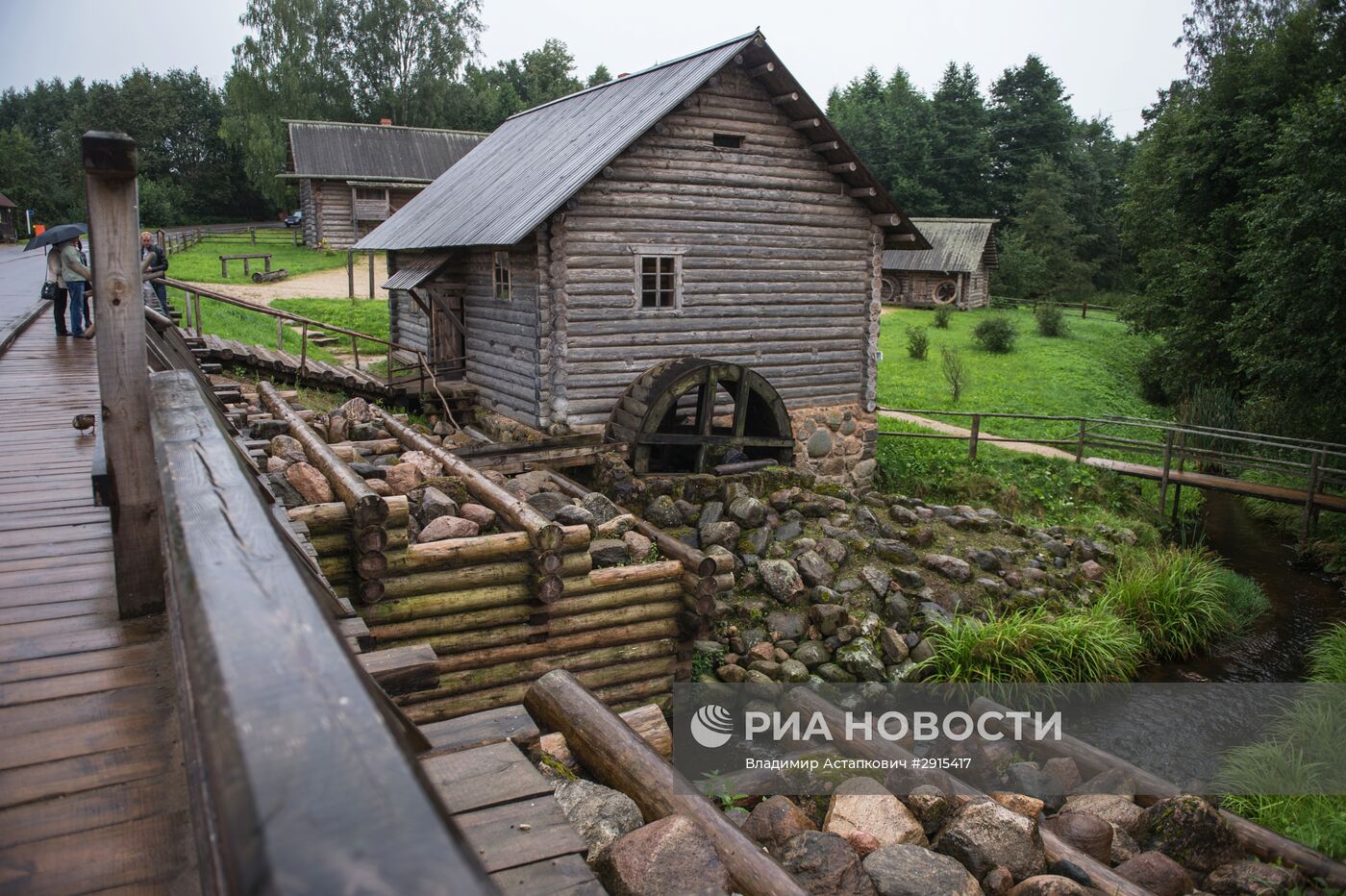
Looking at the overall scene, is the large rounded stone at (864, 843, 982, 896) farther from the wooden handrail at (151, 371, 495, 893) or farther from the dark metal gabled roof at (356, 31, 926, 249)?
the dark metal gabled roof at (356, 31, 926, 249)

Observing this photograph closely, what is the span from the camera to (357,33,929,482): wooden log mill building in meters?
12.9

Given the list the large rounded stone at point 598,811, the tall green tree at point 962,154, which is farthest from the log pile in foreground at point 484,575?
the tall green tree at point 962,154

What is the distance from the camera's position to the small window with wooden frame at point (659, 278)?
43.7ft

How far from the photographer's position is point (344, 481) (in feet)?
22.9

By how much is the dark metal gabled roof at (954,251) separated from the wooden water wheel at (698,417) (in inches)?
1057

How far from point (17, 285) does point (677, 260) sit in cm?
1285

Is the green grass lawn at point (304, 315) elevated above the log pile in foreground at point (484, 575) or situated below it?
above

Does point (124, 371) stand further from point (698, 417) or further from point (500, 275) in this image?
point (500, 275)

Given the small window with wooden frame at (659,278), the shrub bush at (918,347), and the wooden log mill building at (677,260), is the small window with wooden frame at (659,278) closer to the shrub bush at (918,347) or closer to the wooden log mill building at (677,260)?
the wooden log mill building at (677,260)

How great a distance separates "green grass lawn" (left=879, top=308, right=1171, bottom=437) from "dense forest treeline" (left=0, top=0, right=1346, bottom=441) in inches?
59.5

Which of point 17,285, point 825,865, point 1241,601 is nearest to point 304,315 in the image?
point 17,285

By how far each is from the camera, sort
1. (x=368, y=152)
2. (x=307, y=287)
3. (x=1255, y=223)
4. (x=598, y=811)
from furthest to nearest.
Result: (x=368, y=152) < (x=307, y=287) < (x=1255, y=223) < (x=598, y=811)

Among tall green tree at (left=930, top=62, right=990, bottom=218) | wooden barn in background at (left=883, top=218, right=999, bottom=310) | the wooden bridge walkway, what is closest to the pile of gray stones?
the wooden bridge walkway

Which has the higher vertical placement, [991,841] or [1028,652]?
[991,841]
